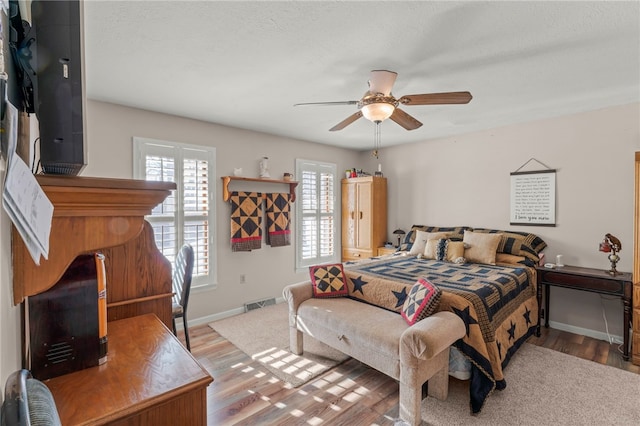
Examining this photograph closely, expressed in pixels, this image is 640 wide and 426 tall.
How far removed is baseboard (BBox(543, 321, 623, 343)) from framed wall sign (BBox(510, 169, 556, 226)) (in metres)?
1.18

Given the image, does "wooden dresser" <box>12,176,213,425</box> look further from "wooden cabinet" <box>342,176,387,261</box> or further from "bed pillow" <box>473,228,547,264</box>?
"wooden cabinet" <box>342,176,387,261</box>

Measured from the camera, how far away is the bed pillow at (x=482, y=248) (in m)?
3.57

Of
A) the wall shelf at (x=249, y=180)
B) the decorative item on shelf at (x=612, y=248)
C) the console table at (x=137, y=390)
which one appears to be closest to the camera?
the console table at (x=137, y=390)

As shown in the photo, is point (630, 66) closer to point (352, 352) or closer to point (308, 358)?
point (352, 352)

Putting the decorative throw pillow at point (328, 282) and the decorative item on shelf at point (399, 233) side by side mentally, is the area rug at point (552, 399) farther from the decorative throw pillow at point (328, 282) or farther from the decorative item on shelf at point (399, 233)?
the decorative item on shelf at point (399, 233)

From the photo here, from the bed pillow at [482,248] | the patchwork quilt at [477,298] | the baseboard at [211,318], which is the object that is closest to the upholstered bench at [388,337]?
the patchwork quilt at [477,298]

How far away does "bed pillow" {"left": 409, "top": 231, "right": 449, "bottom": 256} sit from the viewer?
412cm

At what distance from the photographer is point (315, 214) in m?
5.06

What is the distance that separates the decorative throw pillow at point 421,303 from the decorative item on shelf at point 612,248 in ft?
6.96

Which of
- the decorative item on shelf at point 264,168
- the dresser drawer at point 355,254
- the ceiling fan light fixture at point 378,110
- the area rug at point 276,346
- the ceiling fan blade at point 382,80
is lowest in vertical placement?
the area rug at point 276,346

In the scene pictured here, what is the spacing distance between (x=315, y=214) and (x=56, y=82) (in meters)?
4.40

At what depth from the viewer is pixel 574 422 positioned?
6.59 feet

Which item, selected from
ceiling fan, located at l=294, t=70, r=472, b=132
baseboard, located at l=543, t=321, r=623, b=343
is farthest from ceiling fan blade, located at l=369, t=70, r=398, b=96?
baseboard, located at l=543, t=321, r=623, b=343

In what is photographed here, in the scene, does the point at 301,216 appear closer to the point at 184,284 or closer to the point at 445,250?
the point at 445,250
